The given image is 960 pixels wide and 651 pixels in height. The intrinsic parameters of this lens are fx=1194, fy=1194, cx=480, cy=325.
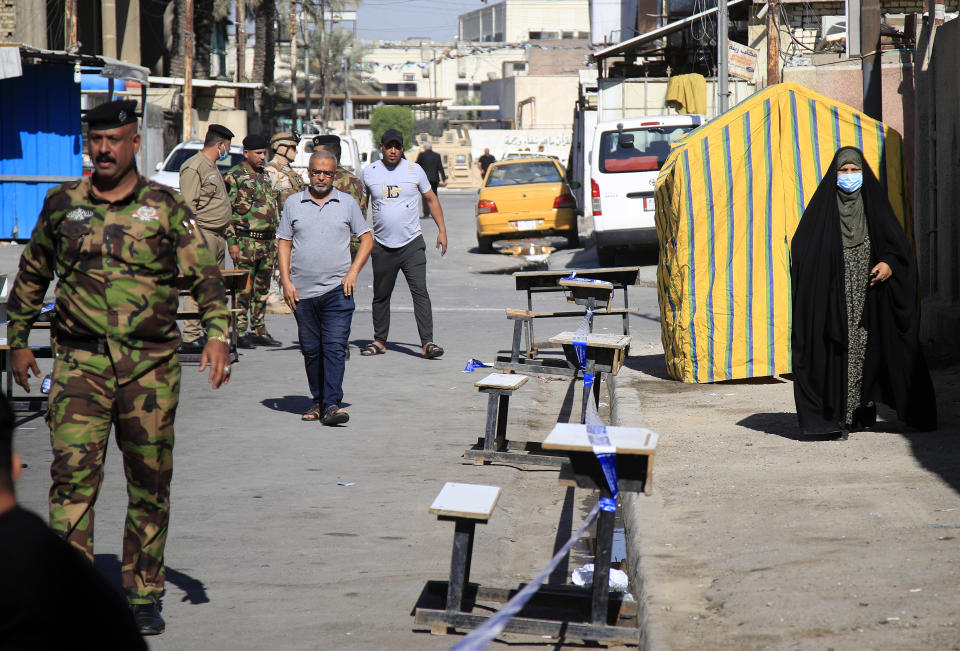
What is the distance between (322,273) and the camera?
26.8 ft

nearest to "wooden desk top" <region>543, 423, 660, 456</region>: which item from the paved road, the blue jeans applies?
the paved road

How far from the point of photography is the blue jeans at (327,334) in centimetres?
818

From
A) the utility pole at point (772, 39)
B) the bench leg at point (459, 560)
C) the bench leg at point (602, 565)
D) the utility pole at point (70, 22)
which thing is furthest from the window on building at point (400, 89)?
the bench leg at point (602, 565)

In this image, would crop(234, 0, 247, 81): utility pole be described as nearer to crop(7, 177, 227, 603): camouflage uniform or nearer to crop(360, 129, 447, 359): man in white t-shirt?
crop(360, 129, 447, 359): man in white t-shirt

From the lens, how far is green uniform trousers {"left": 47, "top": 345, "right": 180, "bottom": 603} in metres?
4.13

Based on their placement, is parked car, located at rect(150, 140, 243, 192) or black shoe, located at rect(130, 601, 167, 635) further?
parked car, located at rect(150, 140, 243, 192)

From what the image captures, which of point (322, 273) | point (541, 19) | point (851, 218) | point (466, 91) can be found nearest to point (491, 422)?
point (322, 273)

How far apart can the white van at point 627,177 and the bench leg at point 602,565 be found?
588 inches

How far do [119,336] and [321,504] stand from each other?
2.30 metres

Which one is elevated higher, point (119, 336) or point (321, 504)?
point (119, 336)

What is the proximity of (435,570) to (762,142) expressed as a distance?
5.53 metres

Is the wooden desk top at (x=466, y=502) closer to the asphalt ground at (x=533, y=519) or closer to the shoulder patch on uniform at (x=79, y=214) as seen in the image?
the asphalt ground at (x=533, y=519)

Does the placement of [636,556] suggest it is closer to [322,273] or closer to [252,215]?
[322,273]

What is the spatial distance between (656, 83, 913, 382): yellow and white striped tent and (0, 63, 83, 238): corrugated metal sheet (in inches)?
452
